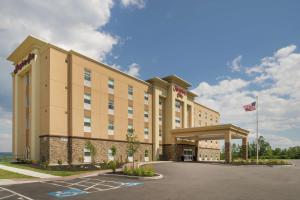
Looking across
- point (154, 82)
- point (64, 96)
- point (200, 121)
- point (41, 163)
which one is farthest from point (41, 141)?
point (200, 121)

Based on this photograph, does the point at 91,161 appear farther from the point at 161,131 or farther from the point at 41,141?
the point at 161,131

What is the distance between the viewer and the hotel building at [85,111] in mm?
33031

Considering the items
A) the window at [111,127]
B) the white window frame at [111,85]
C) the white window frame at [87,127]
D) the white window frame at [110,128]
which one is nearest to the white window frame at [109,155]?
the white window frame at [110,128]

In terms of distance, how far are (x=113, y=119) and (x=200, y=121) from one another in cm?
3289

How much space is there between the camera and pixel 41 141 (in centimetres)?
3294

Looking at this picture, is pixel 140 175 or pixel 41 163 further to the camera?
pixel 41 163

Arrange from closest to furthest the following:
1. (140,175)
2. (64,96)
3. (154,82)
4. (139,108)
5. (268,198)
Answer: (268,198) < (140,175) < (64,96) < (139,108) < (154,82)

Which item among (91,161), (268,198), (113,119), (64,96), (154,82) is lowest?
(91,161)

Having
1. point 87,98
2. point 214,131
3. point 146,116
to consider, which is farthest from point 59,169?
point 214,131

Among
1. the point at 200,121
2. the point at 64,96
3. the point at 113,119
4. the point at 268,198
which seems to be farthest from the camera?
the point at 200,121

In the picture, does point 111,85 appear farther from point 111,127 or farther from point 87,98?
point 111,127

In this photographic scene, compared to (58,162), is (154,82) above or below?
above

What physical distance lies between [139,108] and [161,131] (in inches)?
326

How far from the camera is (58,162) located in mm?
31219
